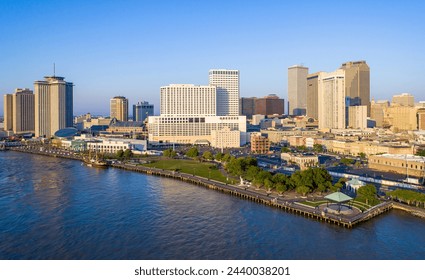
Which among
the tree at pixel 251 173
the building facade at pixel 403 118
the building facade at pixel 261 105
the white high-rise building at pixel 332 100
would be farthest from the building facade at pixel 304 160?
the building facade at pixel 261 105

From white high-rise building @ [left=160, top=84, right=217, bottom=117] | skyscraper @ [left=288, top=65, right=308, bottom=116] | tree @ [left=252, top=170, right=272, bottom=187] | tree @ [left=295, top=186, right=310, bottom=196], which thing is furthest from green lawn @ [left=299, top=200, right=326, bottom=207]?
skyscraper @ [left=288, top=65, right=308, bottom=116]

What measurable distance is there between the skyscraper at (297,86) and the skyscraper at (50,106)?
89.8 metres

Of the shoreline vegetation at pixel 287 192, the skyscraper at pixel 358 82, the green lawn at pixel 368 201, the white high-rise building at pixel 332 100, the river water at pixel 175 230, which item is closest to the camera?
the river water at pixel 175 230

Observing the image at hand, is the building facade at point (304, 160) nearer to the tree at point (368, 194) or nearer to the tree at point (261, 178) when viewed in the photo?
the tree at point (261, 178)

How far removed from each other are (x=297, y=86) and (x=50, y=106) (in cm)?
9463

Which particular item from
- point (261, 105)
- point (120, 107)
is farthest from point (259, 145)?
point (261, 105)

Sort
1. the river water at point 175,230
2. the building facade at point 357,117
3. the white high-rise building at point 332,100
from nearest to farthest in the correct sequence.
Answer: the river water at point 175,230
the white high-rise building at point 332,100
the building facade at point 357,117

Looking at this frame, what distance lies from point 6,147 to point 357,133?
59.4 meters

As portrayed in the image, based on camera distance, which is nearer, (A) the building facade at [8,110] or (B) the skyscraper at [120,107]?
(A) the building facade at [8,110]

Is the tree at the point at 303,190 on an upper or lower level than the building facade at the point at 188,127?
lower

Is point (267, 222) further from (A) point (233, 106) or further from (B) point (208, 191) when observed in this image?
(A) point (233, 106)

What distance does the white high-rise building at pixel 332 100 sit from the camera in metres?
79.1

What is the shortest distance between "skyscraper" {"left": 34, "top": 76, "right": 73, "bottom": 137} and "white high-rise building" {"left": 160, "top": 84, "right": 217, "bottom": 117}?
26.5 metres

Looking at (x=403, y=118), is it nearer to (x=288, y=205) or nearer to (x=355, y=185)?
(x=355, y=185)
